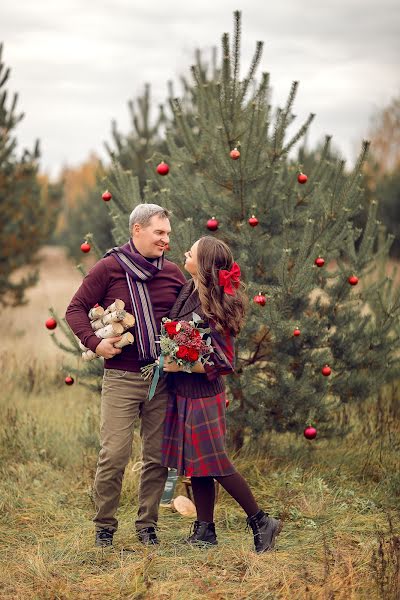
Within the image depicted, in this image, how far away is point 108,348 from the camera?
4023 mm

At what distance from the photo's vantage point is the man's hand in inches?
158

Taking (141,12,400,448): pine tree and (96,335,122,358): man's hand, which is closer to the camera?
(96,335,122,358): man's hand

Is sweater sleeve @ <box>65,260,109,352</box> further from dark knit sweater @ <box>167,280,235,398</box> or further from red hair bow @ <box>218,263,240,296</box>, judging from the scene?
red hair bow @ <box>218,263,240,296</box>

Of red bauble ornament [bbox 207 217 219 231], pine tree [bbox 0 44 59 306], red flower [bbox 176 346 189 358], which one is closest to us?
red flower [bbox 176 346 189 358]

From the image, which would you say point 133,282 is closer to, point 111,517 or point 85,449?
point 111,517

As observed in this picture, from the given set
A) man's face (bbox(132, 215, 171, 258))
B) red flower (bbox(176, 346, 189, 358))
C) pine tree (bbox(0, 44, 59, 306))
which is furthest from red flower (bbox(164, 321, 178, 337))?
pine tree (bbox(0, 44, 59, 306))

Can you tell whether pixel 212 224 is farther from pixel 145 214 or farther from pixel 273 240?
pixel 145 214

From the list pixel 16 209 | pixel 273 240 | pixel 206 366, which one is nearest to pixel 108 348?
pixel 206 366

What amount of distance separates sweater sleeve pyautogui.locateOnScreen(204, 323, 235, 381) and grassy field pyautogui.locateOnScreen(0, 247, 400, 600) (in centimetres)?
100

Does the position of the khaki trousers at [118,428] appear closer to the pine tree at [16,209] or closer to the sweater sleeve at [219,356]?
the sweater sleeve at [219,356]

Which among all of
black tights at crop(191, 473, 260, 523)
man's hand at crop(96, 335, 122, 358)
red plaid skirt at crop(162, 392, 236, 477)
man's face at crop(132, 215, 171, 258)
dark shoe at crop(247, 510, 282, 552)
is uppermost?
man's face at crop(132, 215, 171, 258)

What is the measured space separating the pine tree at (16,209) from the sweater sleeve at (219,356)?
8126mm

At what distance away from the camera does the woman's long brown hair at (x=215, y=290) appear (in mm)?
4059

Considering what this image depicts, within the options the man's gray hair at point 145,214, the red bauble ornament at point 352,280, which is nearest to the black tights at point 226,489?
the man's gray hair at point 145,214
